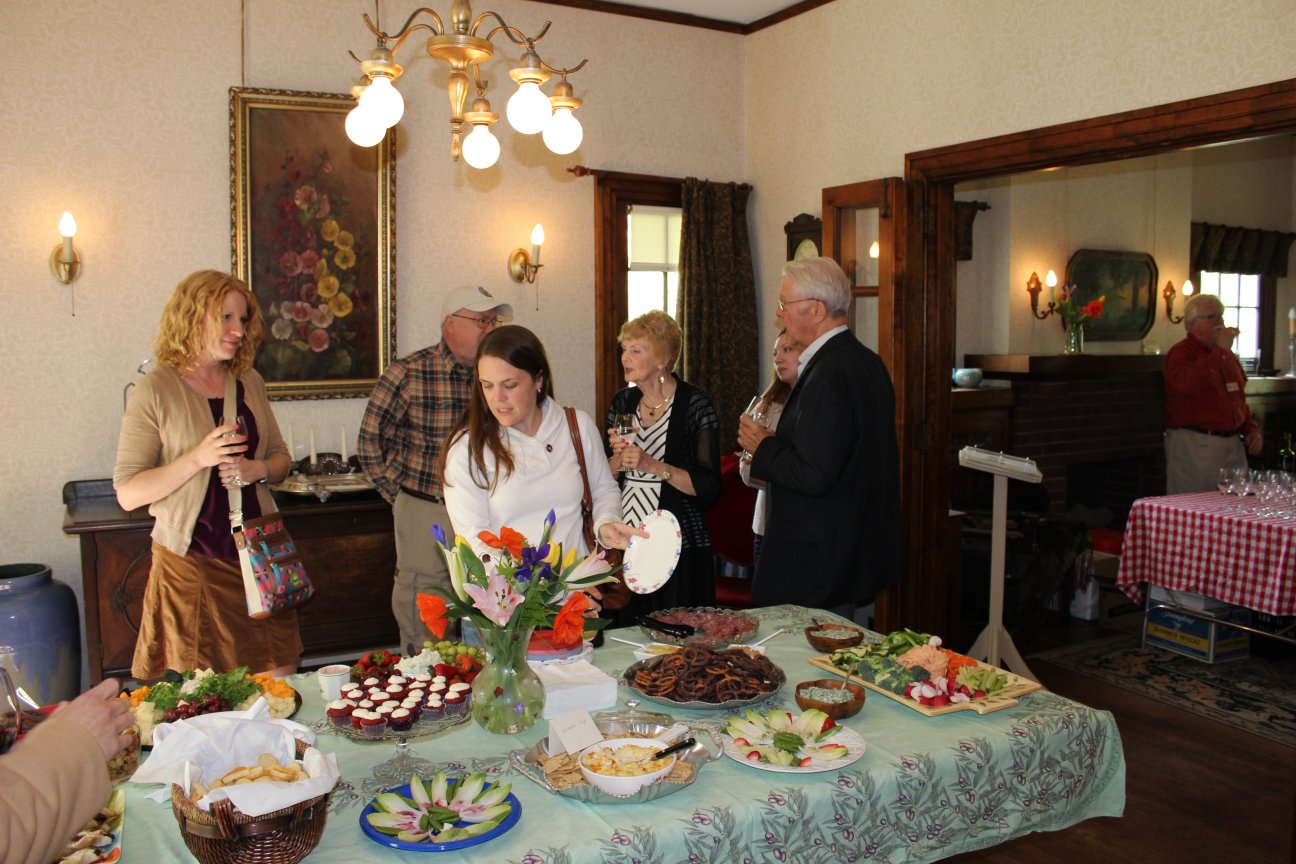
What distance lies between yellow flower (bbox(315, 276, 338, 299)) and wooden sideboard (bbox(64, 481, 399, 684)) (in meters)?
0.93

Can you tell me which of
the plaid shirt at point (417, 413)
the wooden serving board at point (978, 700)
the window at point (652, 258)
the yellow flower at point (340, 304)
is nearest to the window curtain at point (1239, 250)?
the window at point (652, 258)

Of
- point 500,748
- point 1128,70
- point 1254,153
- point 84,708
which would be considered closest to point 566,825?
point 500,748

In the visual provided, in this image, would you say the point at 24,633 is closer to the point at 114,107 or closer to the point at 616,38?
the point at 114,107

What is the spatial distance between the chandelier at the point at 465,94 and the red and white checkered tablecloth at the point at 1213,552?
3.48 meters

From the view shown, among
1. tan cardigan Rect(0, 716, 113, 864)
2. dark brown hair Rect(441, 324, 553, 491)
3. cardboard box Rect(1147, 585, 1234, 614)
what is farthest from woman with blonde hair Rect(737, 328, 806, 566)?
cardboard box Rect(1147, 585, 1234, 614)

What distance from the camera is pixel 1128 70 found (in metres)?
3.51

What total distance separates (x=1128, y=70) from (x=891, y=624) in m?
2.45

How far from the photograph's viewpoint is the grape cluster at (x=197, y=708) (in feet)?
6.02

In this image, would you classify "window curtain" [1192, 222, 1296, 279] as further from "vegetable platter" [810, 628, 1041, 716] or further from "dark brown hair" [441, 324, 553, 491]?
"dark brown hair" [441, 324, 553, 491]

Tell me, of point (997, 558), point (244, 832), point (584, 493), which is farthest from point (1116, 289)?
point (244, 832)

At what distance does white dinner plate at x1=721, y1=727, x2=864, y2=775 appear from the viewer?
1.73 m

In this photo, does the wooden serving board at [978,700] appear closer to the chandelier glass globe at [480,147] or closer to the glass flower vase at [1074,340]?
the chandelier glass globe at [480,147]

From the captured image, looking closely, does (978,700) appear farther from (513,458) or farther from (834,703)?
Result: (513,458)

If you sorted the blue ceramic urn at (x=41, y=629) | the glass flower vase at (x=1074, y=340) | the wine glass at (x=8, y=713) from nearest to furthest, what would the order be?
the wine glass at (x=8, y=713) → the blue ceramic urn at (x=41, y=629) → the glass flower vase at (x=1074, y=340)
